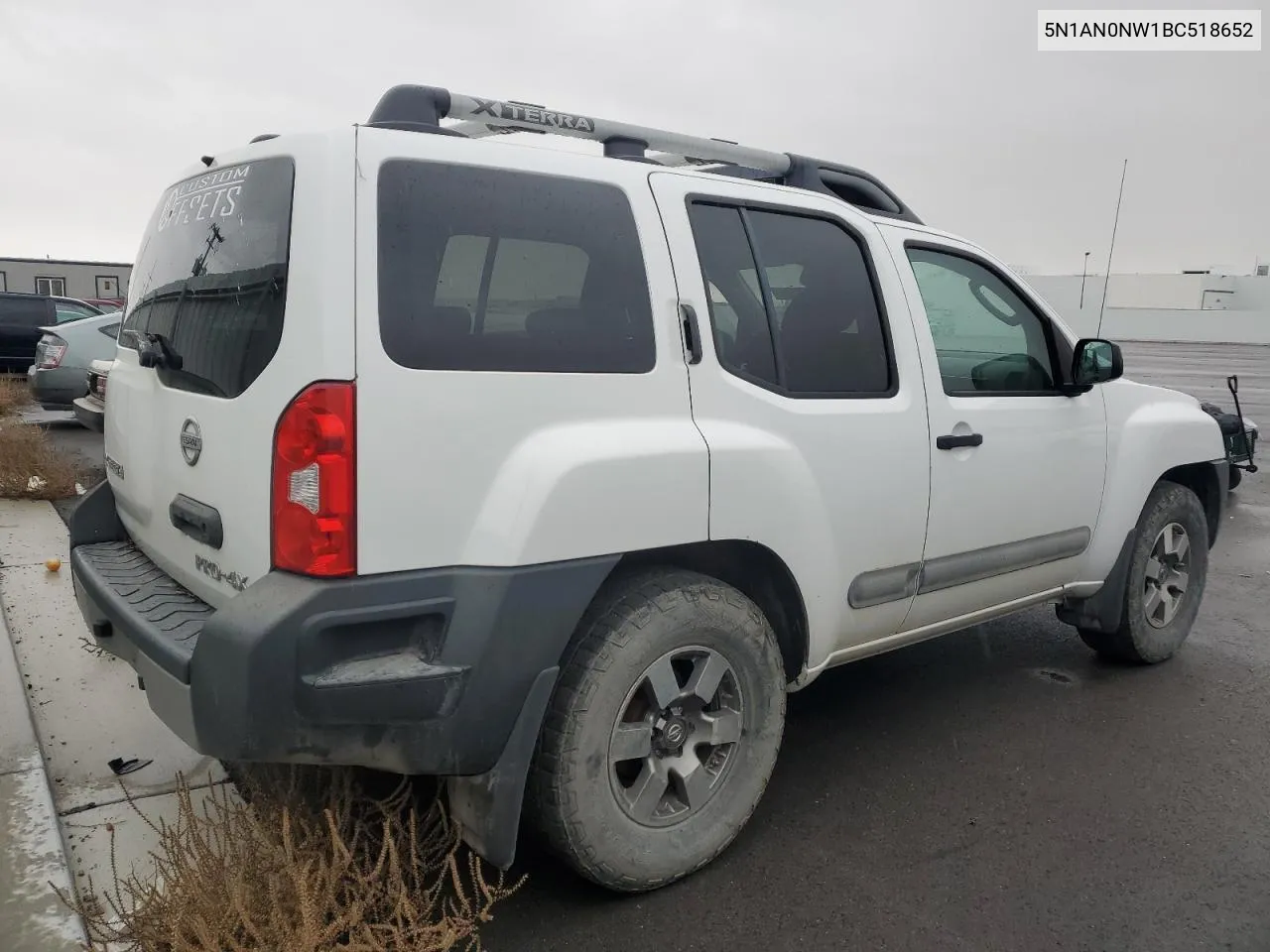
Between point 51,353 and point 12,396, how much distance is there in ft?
4.47

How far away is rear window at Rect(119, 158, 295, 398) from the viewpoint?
93.5 inches

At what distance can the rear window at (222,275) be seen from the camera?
238 centimetres

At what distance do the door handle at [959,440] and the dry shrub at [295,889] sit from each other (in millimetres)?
1975

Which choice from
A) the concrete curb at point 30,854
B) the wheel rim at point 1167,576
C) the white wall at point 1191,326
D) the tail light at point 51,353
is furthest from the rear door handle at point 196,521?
the white wall at point 1191,326

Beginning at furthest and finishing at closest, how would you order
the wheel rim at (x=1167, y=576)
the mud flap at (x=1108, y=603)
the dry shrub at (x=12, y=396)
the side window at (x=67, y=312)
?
the side window at (x=67, y=312), the dry shrub at (x=12, y=396), the wheel rim at (x=1167, y=576), the mud flap at (x=1108, y=603)

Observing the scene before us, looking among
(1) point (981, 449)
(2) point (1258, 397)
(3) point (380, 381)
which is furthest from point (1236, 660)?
(2) point (1258, 397)

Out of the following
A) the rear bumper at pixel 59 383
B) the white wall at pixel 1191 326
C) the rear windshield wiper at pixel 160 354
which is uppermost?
the white wall at pixel 1191 326

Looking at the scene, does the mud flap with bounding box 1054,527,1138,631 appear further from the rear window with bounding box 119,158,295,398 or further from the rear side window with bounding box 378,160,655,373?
the rear window with bounding box 119,158,295,398

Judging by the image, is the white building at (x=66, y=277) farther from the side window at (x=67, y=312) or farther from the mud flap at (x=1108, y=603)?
the mud flap at (x=1108, y=603)

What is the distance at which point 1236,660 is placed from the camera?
4.88 metres

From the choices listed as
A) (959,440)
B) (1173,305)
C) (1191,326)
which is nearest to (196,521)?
(959,440)

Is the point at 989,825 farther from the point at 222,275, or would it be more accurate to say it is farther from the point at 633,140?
the point at 222,275

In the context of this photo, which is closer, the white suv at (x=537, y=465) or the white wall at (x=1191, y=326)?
the white suv at (x=537, y=465)

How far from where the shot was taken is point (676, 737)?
110 inches
